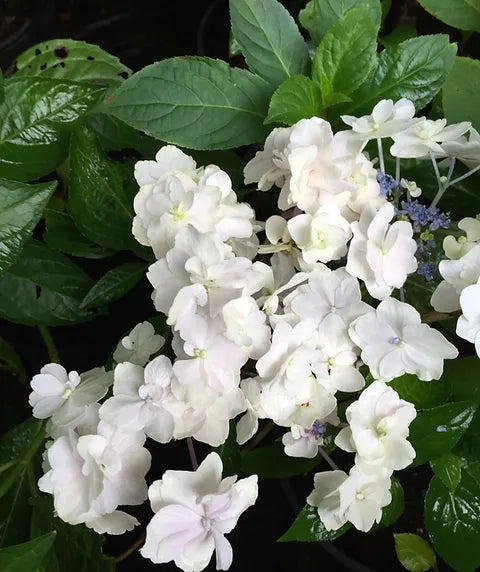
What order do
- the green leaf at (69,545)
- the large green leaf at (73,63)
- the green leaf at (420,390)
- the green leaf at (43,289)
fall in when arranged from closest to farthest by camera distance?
the green leaf at (420,390), the green leaf at (69,545), the green leaf at (43,289), the large green leaf at (73,63)

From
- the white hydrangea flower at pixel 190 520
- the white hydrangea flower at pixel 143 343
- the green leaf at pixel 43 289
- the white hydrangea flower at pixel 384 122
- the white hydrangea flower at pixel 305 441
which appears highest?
the white hydrangea flower at pixel 384 122

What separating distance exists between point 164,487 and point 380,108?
12.7 inches

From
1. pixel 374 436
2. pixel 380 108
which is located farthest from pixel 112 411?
pixel 380 108

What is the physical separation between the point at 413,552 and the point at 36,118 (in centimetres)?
60

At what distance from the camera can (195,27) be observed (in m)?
1.53

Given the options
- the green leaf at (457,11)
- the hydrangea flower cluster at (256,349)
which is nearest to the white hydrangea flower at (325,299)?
the hydrangea flower cluster at (256,349)

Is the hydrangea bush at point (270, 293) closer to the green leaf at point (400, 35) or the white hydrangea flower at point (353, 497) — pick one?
the white hydrangea flower at point (353, 497)

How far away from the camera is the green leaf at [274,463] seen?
2.26 feet

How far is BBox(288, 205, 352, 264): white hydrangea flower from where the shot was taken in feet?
1.58

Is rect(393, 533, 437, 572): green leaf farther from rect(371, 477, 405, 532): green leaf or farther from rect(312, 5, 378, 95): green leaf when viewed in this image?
rect(312, 5, 378, 95): green leaf

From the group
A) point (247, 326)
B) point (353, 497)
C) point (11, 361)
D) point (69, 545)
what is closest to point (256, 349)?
point (247, 326)

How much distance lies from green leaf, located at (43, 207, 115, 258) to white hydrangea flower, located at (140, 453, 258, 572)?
1.19 feet

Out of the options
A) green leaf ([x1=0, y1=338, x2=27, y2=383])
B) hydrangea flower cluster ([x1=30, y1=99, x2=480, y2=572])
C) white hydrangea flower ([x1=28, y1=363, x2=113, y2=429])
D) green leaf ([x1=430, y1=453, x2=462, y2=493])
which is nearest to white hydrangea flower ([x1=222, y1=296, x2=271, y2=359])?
hydrangea flower cluster ([x1=30, y1=99, x2=480, y2=572])

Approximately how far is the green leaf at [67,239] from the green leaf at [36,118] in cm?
9
